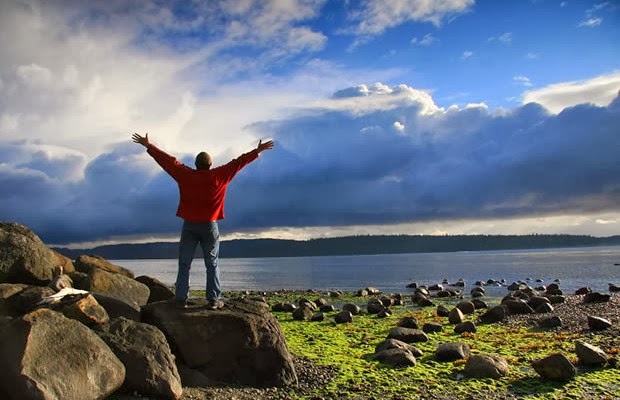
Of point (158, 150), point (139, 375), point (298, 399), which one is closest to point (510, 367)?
point (298, 399)

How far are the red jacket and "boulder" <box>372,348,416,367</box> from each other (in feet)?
21.5

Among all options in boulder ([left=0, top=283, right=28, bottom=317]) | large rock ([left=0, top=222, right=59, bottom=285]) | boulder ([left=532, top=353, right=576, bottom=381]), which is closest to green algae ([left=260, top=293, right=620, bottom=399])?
boulder ([left=532, top=353, right=576, bottom=381])

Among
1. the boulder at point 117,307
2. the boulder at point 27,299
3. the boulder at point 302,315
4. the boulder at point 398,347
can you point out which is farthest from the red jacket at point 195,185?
the boulder at point 302,315

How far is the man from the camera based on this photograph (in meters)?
12.4

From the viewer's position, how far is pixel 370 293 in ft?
160

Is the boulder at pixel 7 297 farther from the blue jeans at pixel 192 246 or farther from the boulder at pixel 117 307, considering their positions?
the blue jeans at pixel 192 246

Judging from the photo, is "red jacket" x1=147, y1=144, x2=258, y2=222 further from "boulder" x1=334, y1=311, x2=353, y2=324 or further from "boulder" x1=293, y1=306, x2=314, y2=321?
"boulder" x1=293, y1=306, x2=314, y2=321

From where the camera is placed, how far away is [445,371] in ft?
46.2

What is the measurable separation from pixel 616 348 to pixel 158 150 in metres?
15.5

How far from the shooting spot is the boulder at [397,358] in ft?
48.0

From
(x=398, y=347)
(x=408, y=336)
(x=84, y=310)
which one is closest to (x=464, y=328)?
(x=408, y=336)

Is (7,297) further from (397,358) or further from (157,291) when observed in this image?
(397,358)

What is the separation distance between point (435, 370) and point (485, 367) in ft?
4.48

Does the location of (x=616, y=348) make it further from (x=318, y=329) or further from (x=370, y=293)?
(x=370, y=293)
